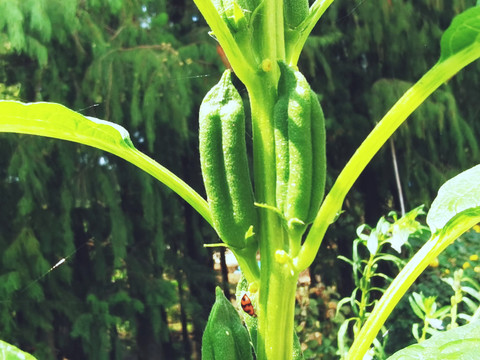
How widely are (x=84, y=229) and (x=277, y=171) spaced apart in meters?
3.38

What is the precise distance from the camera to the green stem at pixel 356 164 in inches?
23.8

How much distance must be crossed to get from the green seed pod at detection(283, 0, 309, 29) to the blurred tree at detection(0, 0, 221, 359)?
102 inches

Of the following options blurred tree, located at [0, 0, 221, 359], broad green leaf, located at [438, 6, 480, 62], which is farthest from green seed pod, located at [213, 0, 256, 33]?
blurred tree, located at [0, 0, 221, 359]

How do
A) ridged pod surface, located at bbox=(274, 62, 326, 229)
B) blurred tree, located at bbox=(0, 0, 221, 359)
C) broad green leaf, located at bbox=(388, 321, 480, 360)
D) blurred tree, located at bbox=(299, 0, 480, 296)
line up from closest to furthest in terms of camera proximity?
broad green leaf, located at bbox=(388, 321, 480, 360), ridged pod surface, located at bbox=(274, 62, 326, 229), blurred tree, located at bbox=(0, 0, 221, 359), blurred tree, located at bbox=(299, 0, 480, 296)

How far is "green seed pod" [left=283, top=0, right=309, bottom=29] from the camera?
2.15 feet

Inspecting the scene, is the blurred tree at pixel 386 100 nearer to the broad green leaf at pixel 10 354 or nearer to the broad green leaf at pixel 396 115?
the broad green leaf at pixel 396 115

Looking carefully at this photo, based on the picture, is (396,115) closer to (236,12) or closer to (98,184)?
(236,12)

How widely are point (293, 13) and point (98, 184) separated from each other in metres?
3.09

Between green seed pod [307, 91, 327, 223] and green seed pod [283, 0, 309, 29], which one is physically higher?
green seed pod [283, 0, 309, 29]

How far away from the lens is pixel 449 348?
446 mm

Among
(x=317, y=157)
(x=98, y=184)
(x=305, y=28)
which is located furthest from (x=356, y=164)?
(x=98, y=184)

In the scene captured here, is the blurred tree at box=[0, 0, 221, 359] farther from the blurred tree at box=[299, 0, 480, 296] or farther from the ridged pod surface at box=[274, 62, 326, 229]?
the ridged pod surface at box=[274, 62, 326, 229]

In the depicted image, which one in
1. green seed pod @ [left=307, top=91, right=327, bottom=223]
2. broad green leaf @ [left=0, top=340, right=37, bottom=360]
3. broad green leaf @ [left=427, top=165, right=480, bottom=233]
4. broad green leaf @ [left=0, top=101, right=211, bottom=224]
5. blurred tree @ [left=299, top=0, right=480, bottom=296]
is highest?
blurred tree @ [left=299, top=0, right=480, bottom=296]

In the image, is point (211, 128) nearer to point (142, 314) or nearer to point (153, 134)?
point (153, 134)
